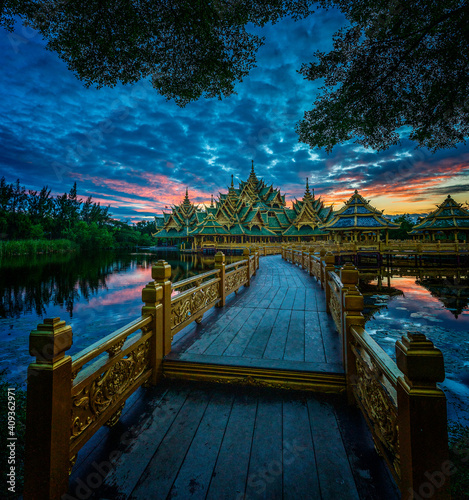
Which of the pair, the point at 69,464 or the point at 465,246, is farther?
the point at 465,246

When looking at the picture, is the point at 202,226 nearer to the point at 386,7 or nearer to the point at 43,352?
the point at 386,7

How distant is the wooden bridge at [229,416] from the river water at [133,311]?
303 centimetres

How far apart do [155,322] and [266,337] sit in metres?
1.94

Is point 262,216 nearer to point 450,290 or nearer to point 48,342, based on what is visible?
point 450,290

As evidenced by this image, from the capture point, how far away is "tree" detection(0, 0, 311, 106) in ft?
15.7

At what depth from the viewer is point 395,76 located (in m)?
5.54

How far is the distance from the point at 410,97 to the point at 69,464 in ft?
27.4

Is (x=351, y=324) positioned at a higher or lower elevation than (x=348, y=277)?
lower

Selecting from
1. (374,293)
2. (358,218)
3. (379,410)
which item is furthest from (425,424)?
(358,218)

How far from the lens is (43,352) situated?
1.53 meters

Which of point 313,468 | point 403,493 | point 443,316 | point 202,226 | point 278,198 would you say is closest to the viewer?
point 403,493

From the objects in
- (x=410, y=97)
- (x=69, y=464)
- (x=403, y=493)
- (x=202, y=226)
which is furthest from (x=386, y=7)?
(x=202, y=226)

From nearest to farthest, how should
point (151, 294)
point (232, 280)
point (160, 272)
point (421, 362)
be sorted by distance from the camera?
point (421, 362) < point (151, 294) < point (160, 272) < point (232, 280)

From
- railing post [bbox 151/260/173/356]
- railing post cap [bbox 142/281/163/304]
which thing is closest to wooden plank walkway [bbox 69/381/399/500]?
railing post [bbox 151/260/173/356]
